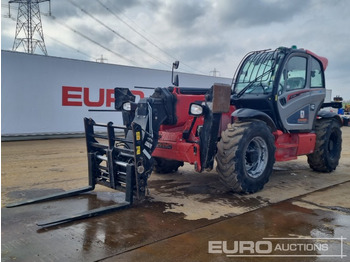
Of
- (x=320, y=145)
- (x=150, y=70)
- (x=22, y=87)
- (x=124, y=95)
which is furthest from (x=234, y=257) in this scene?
(x=150, y=70)

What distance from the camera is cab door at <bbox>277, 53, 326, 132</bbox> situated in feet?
20.4

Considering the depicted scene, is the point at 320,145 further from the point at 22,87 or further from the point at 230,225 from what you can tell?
the point at 22,87

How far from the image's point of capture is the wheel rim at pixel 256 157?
18.2ft

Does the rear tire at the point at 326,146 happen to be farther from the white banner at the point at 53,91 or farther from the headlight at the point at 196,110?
the white banner at the point at 53,91

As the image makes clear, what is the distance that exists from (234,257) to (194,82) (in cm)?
1362

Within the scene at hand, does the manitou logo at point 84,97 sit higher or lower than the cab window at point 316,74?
lower

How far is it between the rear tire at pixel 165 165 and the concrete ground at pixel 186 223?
0.14 m

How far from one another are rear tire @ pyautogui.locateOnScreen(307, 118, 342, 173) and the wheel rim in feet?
6.85

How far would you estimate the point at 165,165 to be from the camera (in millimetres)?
6652

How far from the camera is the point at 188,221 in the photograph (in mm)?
4191
